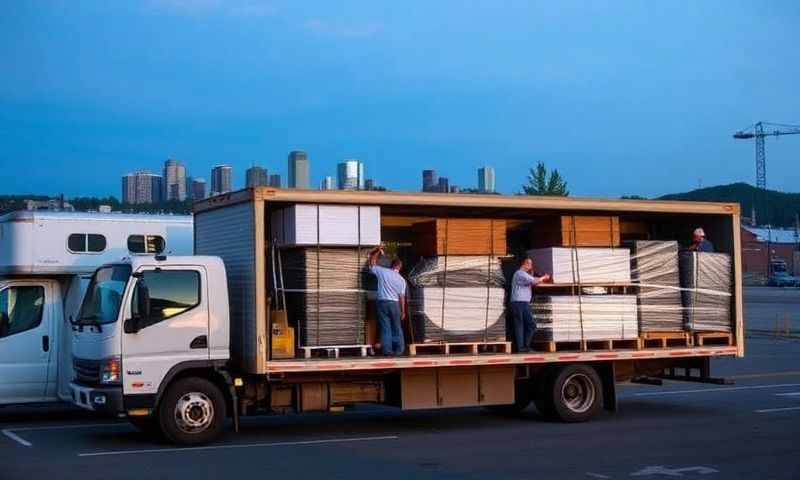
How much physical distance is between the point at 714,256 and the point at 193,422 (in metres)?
8.48

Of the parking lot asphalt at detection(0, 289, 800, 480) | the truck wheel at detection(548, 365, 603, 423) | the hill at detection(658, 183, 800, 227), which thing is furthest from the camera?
the hill at detection(658, 183, 800, 227)

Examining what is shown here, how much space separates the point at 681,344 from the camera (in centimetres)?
1594

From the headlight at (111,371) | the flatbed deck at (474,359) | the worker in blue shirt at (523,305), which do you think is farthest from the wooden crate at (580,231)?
the headlight at (111,371)

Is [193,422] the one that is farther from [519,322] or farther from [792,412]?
[792,412]

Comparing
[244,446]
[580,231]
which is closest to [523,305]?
[580,231]

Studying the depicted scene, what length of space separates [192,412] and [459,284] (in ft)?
13.5

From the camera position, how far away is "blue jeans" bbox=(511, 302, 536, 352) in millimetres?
14867

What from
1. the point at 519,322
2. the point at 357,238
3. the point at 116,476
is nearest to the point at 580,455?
the point at 519,322

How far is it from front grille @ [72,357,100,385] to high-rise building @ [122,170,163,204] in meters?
19.5

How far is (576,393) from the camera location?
50.7 ft

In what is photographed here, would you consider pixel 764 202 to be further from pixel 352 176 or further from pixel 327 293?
pixel 327 293

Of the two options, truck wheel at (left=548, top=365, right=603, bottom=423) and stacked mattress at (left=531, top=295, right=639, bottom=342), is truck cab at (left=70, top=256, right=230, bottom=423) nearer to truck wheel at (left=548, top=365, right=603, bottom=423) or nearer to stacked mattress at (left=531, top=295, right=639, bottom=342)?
stacked mattress at (left=531, top=295, right=639, bottom=342)

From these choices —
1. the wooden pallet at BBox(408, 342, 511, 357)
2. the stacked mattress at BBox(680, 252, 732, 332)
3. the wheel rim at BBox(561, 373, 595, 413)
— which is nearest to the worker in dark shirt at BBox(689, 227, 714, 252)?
the stacked mattress at BBox(680, 252, 732, 332)

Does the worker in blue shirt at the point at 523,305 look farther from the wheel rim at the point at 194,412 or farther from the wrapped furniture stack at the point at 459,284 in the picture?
the wheel rim at the point at 194,412
